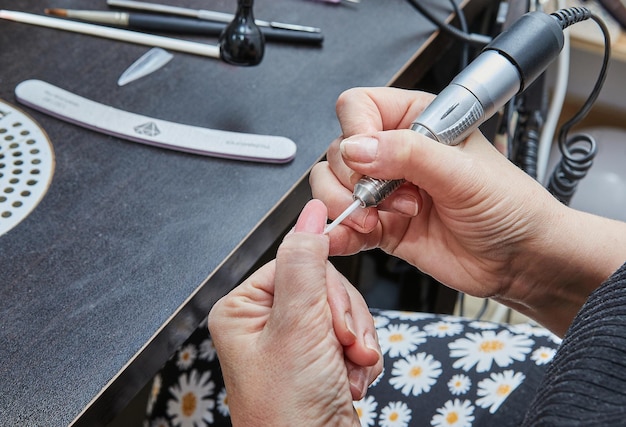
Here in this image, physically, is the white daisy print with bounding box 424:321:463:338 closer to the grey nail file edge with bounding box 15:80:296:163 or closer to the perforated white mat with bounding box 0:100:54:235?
the grey nail file edge with bounding box 15:80:296:163

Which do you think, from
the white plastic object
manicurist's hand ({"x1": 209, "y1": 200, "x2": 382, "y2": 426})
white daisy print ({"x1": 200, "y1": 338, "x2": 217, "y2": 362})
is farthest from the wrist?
the white plastic object

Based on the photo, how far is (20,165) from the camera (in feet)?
2.31

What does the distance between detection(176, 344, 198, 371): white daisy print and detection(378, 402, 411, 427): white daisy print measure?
0.21 meters

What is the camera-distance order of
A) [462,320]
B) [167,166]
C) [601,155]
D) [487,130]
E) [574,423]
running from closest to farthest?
1. [574,423]
2. [167,166]
3. [462,320]
4. [487,130]
5. [601,155]

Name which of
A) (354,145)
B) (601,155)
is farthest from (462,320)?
(601,155)

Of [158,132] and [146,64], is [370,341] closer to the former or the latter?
A: [158,132]

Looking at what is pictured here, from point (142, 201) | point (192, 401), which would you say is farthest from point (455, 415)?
point (142, 201)

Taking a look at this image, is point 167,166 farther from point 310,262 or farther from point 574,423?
point 574,423

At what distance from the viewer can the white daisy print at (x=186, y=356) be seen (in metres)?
A: 0.78

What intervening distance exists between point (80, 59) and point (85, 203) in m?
0.24

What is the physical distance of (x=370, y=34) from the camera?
0.94 m

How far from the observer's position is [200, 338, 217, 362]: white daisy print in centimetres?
78

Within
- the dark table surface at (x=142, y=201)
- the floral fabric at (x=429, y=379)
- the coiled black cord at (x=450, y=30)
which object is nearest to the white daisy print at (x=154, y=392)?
the floral fabric at (x=429, y=379)

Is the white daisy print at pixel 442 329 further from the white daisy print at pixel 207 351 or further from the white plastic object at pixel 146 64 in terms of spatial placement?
the white plastic object at pixel 146 64
